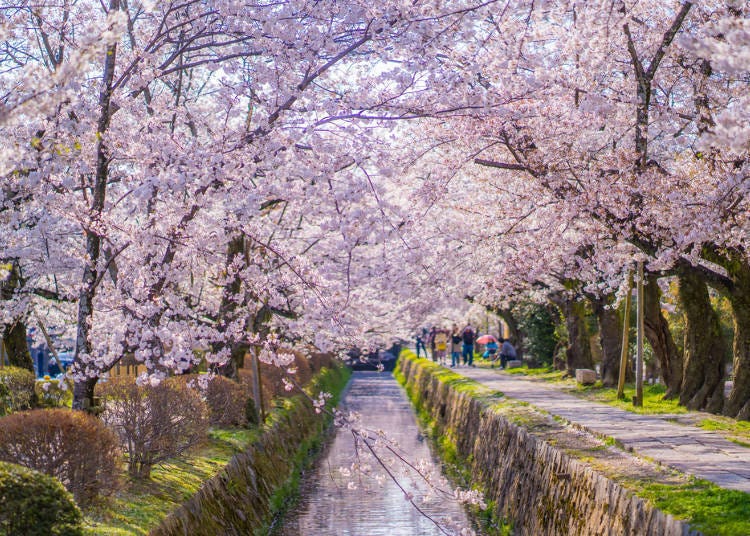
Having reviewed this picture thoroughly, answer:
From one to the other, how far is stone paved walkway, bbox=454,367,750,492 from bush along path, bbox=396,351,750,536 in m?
0.27

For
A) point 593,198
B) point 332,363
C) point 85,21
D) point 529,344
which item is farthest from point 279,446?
point 332,363

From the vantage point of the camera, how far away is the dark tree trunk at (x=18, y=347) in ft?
65.5

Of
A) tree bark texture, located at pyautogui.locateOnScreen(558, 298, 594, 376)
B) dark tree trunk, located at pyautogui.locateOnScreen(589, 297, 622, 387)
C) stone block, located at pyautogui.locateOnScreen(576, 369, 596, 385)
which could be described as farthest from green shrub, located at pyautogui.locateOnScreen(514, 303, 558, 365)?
stone block, located at pyautogui.locateOnScreen(576, 369, 596, 385)

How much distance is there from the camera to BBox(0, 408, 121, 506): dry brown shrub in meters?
8.44

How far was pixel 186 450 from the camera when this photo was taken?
13164 mm

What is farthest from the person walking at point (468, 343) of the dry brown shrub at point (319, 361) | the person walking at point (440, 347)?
the dry brown shrub at point (319, 361)

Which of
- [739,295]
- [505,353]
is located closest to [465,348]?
[505,353]

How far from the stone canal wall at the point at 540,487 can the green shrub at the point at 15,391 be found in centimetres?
859

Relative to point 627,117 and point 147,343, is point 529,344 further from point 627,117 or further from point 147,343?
point 147,343

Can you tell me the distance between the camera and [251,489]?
47.8 ft

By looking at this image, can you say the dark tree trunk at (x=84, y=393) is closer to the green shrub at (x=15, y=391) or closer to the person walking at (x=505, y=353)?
the green shrub at (x=15, y=391)

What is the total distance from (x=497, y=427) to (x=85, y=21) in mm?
10054

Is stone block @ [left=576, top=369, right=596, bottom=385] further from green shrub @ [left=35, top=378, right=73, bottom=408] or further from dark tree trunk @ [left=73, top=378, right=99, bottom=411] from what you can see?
dark tree trunk @ [left=73, top=378, right=99, bottom=411]

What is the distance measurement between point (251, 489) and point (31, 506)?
28.4 ft
